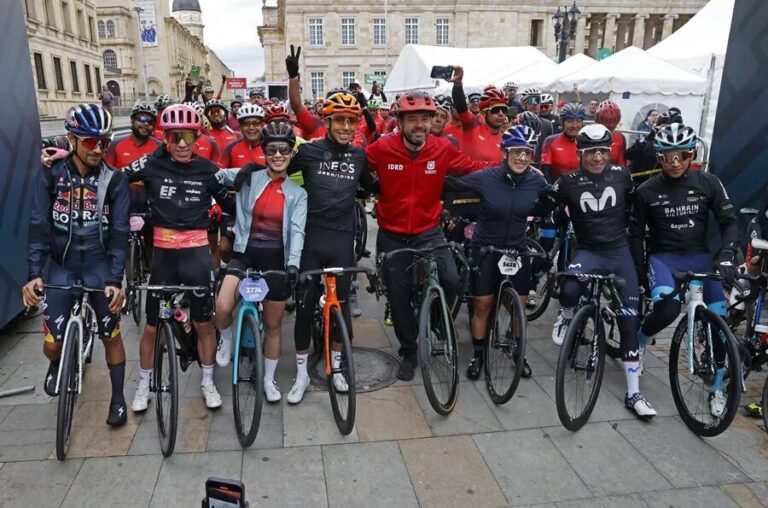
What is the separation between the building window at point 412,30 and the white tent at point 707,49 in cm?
4320

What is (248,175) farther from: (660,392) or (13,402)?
(660,392)

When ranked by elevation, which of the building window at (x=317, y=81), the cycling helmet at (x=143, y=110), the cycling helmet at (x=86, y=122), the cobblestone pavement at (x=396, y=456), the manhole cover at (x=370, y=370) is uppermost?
the building window at (x=317, y=81)

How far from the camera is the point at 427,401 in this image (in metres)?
4.34

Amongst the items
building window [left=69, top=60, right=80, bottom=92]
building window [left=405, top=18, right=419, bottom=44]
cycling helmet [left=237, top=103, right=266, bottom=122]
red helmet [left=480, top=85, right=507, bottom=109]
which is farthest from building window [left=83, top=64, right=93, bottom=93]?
red helmet [left=480, top=85, right=507, bottom=109]

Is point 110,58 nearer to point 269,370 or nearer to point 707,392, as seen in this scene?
point 269,370

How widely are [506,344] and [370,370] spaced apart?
1.23m

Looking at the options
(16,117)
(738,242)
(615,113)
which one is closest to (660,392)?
(738,242)

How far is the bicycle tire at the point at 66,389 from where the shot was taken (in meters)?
3.41

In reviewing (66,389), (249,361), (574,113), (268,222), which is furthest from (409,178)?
(574,113)

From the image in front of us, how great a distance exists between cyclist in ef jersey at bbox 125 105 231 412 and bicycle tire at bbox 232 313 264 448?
49 cm

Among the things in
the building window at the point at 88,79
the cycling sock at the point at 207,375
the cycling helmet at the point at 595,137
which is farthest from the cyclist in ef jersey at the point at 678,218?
the building window at the point at 88,79

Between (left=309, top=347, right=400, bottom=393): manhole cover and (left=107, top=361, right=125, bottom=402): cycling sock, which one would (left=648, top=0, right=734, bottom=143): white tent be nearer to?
(left=309, top=347, right=400, bottom=393): manhole cover

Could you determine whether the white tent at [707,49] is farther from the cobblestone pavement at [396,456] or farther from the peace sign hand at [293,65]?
the peace sign hand at [293,65]

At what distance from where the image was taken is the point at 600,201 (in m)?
4.31
